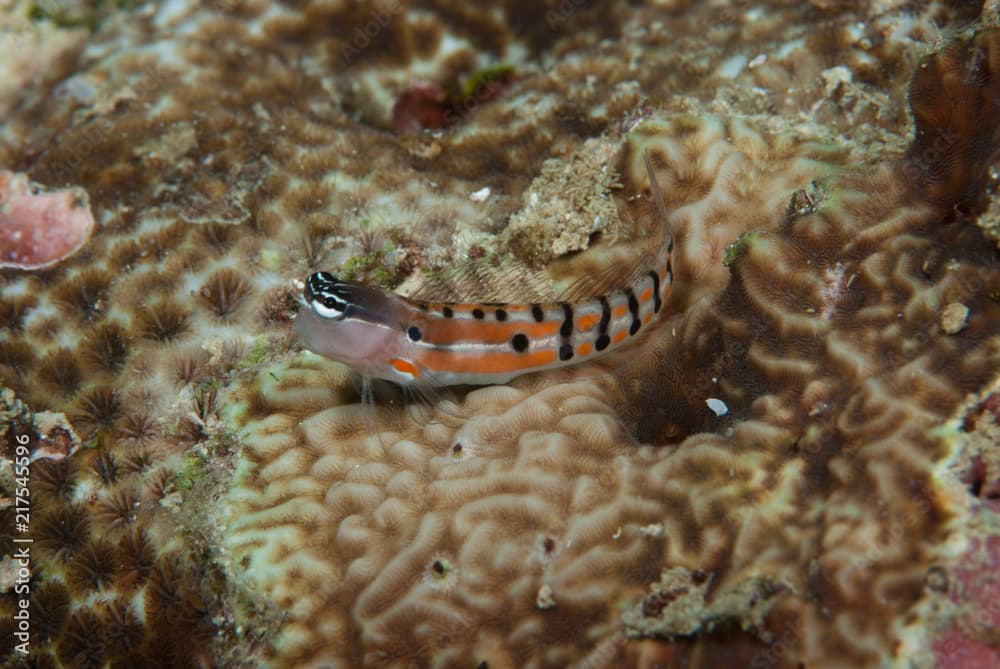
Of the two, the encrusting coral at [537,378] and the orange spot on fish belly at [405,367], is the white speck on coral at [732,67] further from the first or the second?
the orange spot on fish belly at [405,367]

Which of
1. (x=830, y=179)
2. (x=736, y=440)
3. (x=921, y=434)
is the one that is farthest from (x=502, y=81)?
(x=921, y=434)

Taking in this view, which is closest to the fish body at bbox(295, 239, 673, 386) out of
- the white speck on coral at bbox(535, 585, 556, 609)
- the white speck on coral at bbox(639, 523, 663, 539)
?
the white speck on coral at bbox(639, 523, 663, 539)

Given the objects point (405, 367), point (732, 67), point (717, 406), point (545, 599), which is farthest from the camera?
point (732, 67)

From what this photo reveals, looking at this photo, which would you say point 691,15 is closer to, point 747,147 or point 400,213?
point 747,147

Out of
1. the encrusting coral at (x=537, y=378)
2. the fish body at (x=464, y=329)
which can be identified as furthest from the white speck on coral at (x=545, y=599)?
the fish body at (x=464, y=329)

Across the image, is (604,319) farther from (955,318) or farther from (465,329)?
(955,318)

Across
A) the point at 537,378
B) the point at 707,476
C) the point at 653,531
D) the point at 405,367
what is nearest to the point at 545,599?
the point at 653,531
